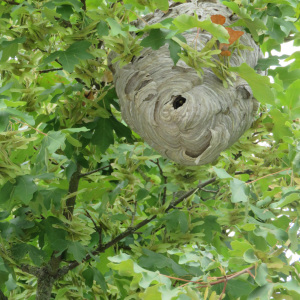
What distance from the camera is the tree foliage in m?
1.85

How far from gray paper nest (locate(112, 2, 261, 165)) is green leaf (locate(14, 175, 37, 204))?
468mm

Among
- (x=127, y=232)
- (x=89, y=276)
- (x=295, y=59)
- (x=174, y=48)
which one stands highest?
(x=174, y=48)

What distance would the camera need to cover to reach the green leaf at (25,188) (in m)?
1.92

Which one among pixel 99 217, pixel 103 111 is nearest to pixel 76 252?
pixel 99 217

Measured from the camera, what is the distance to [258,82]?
71.4 inches

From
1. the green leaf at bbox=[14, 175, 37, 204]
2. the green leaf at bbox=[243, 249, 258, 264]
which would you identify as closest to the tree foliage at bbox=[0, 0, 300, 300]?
the green leaf at bbox=[14, 175, 37, 204]

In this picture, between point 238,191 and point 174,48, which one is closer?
point 238,191

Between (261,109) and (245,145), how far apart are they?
223 mm

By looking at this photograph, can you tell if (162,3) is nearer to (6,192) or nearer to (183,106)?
(183,106)

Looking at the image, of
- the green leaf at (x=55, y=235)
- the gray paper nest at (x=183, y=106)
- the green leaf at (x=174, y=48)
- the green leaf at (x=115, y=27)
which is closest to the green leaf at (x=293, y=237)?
the gray paper nest at (x=183, y=106)

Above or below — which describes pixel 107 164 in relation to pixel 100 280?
above

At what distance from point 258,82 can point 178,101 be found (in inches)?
11.8

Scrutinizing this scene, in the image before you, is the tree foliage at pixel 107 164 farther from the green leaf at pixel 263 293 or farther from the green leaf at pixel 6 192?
the green leaf at pixel 263 293

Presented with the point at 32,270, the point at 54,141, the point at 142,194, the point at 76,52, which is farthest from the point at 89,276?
the point at 76,52
